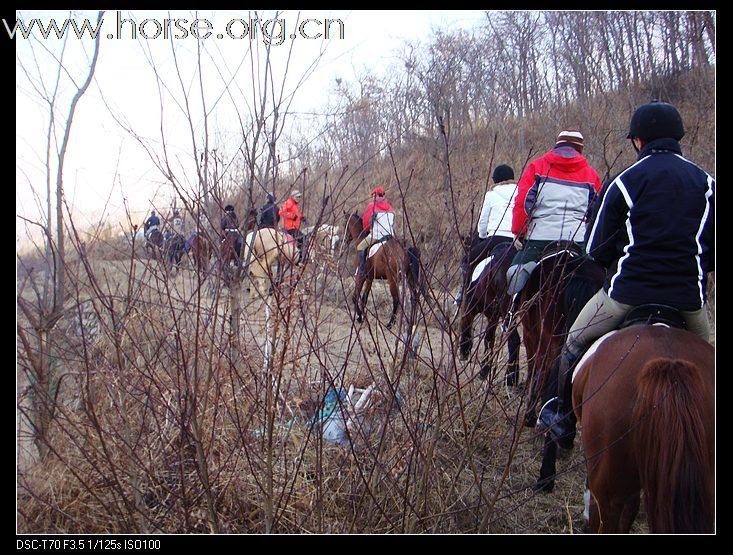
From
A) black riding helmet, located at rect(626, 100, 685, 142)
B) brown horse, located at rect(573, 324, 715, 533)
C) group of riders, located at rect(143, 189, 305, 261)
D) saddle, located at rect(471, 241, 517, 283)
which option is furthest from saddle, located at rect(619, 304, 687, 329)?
saddle, located at rect(471, 241, 517, 283)

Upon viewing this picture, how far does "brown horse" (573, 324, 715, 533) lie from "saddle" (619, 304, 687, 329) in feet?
0.47

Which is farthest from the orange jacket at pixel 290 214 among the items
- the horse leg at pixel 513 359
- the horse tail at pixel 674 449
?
the horse tail at pixel 674 449

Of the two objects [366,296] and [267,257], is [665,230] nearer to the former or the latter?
[366,296]

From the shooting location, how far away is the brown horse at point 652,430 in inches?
84.7

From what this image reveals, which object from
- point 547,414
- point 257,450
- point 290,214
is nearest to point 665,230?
point 547,414

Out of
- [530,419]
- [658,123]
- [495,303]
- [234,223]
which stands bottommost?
[530,419]

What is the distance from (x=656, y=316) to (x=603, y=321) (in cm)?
34

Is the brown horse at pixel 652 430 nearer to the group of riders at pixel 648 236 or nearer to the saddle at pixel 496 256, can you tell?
the group of riders at pixel 648 236

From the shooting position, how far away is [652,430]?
7.44 feet

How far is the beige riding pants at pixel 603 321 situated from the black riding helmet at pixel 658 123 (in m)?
0.92

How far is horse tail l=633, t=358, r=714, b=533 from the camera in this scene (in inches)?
84.0

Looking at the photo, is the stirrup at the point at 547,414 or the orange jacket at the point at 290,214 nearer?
the stirrup at the point at 547,414

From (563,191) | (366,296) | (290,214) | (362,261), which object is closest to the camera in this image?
(366,296)

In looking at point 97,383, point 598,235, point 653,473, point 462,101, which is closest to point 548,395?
point 598,235
